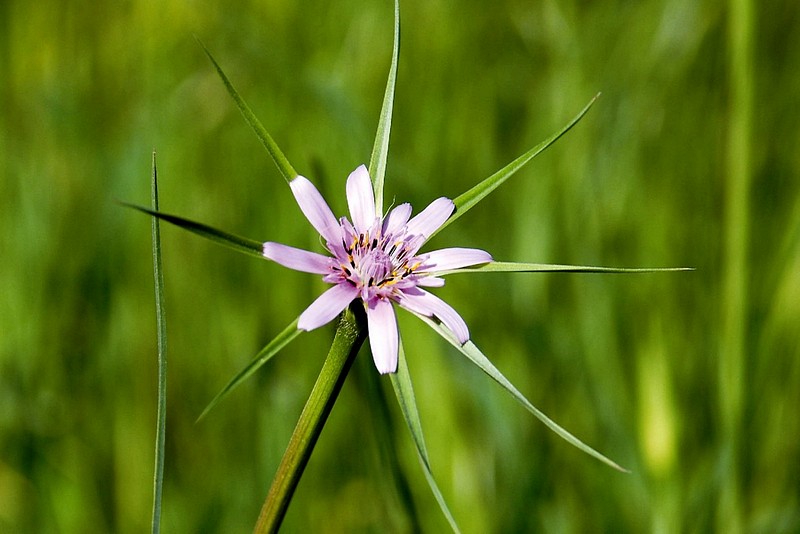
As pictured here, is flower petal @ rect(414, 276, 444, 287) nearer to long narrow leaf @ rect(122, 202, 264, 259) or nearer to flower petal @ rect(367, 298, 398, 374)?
flower petal @ rect(367, 298, 398, 374)

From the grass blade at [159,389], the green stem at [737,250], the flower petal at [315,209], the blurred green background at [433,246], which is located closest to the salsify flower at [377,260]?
the flower petal at [315,209]

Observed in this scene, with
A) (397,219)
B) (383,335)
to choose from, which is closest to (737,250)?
(397,219)

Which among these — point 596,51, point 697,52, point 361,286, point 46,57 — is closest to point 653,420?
point 361,286

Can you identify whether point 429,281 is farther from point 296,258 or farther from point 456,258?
point 296,258

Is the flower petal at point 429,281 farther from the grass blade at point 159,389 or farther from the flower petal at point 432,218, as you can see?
the grass blade at point 159,389

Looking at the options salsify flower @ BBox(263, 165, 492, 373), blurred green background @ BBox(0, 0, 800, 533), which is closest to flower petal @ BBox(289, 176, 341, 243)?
salsify flower @ BBox(263, 165, 492, 373)

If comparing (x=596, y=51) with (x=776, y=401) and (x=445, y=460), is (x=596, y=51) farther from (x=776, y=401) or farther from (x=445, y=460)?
(x=445, y=460)
